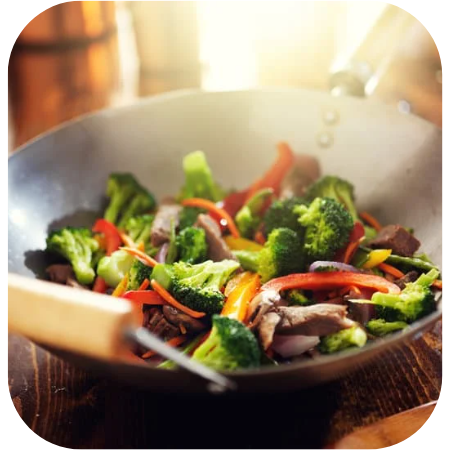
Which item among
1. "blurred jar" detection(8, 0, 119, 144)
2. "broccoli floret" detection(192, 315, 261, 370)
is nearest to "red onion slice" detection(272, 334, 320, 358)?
"broccoli floret" detection(192, 315, 261, 370)

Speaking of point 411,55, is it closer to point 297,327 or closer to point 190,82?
point 190,82

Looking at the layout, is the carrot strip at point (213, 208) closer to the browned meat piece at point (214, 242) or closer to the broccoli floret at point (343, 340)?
the browned meat piece at point (214, 242)

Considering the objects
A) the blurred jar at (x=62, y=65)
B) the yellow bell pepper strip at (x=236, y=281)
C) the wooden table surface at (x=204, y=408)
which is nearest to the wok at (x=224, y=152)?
the wooden table surface at (x=204, y=408)

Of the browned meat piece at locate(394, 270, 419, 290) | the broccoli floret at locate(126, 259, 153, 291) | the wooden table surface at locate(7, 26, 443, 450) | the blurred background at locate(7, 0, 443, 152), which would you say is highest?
the blurred background at locate(7, 0, 443, 152)

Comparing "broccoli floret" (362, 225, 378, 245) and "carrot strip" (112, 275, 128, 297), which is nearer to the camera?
"carrot strip" (112, 275, 128, 297)

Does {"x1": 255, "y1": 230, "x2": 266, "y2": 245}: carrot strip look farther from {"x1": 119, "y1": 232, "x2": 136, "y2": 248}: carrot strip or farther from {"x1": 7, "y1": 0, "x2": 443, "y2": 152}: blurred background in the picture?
{"x1": 7, "y1": 0, "x2": 443, "y2": 152}: blurred background

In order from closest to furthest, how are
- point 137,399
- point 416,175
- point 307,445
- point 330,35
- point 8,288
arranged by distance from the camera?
point 8,288 < point 307,445 < point 137,399 < point 416,175 < point 330,35
